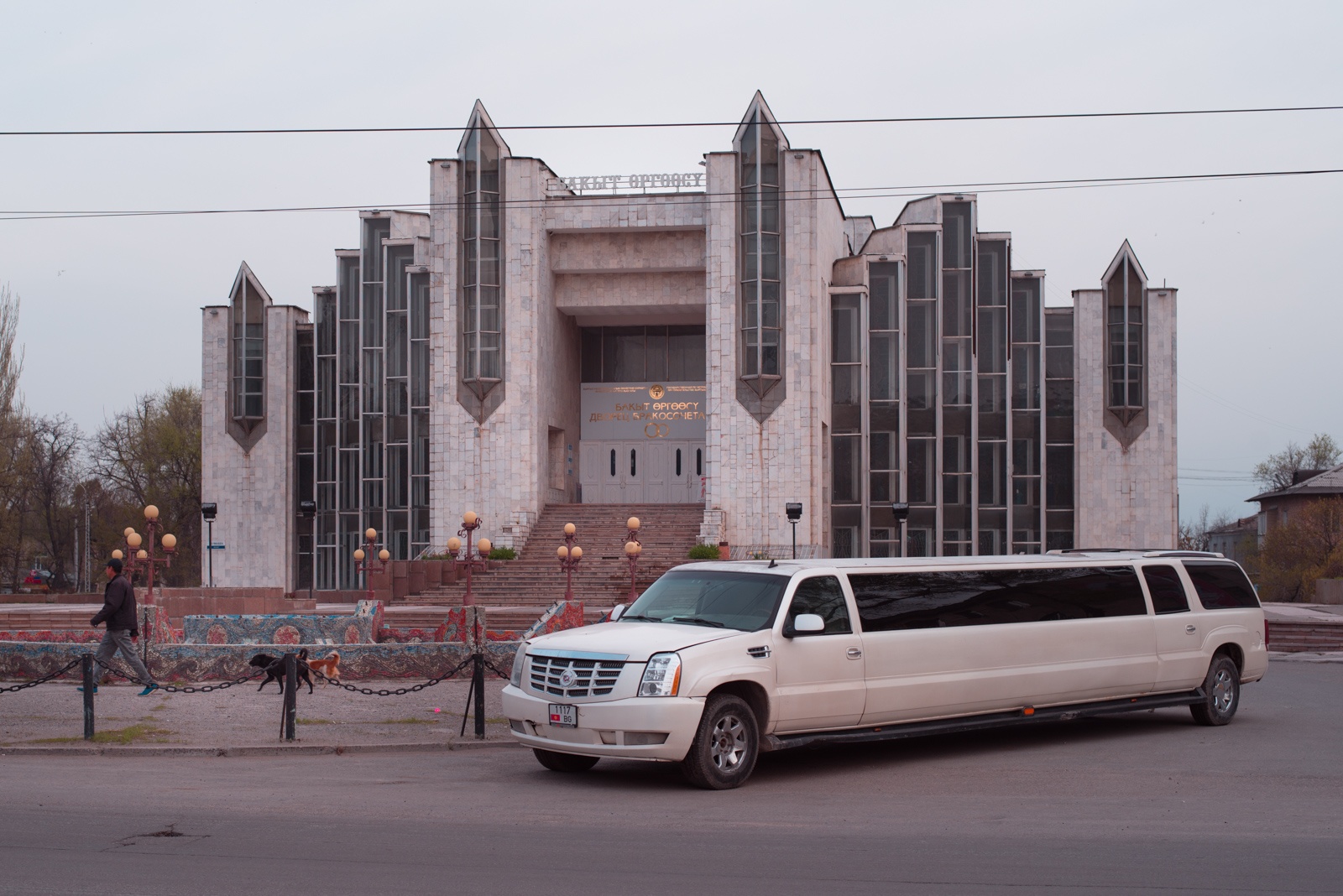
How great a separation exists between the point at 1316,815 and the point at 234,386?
140ft

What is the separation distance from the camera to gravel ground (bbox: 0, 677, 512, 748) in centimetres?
1308

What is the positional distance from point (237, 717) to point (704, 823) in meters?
8.09

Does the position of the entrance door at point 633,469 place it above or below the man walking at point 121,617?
above

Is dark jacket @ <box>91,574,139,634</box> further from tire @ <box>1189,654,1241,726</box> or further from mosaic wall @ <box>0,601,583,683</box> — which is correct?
tire @ <box>1189,654,1241,726</box>

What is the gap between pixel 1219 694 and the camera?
1412 cm

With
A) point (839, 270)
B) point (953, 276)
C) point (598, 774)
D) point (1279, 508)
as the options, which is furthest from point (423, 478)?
point (1279, 508)

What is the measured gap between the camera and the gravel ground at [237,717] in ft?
42.9

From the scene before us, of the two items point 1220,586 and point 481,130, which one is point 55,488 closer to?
point 481,130

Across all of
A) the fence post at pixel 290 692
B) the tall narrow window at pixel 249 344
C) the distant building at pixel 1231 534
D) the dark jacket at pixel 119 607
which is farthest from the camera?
the distant building at pixel 1231 534

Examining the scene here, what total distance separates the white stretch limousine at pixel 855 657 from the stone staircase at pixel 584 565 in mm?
17409

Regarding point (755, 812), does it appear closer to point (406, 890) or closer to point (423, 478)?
point (406, 890)

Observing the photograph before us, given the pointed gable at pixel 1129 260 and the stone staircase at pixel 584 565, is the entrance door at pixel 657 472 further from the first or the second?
the pointed gable at pixel 1129 260

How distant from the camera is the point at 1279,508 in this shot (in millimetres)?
64938

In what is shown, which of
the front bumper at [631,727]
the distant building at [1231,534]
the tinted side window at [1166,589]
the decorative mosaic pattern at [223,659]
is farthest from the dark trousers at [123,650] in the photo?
the distant building at [1231,534]
